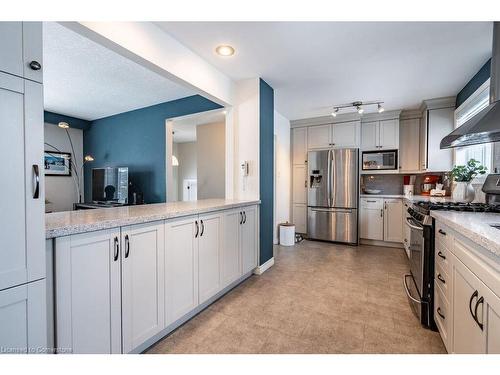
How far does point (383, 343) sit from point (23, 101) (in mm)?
2462

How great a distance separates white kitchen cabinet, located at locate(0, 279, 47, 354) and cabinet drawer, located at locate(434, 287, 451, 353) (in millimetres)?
2180

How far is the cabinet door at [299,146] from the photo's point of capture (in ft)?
15.8

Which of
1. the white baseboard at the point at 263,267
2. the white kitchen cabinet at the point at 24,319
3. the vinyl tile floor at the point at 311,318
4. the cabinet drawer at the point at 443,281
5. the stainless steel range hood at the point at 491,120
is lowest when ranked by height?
the vinyl tile floor at the point at 311,318

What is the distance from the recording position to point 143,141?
4.33 metres

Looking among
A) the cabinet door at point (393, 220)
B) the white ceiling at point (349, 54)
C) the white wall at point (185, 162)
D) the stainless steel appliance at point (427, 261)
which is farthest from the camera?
the white wall at point (185, 162)

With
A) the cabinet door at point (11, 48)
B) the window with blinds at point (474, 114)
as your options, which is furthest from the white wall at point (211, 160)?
the cabinet door at point (11, 48)

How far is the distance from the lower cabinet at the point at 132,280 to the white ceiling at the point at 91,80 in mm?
2041

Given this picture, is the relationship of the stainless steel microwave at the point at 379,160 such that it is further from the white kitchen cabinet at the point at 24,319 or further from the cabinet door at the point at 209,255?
the white kitchen cabinet at the point at 24,319

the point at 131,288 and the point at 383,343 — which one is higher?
the point at 131,288

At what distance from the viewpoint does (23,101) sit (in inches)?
37.1

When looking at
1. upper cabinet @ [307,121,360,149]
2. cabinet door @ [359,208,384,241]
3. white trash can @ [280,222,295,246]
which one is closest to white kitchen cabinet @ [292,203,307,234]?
white trash can @ [280,222,295,246]

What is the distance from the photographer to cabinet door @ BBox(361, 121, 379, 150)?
436 centimetres
